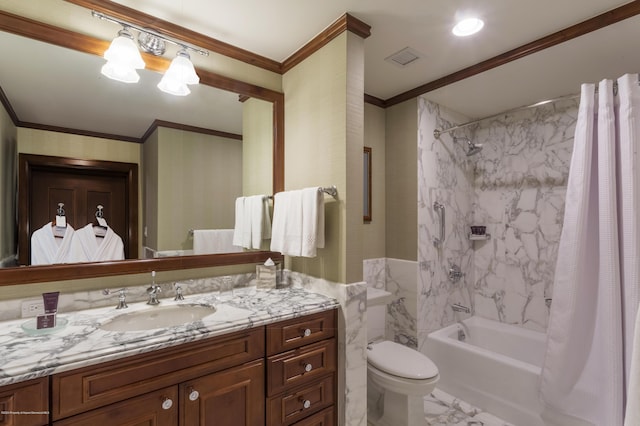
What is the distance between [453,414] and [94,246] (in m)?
2.53

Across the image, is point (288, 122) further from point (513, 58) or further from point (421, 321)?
point (421, 321)

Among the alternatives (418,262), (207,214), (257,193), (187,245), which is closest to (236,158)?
(257,193)

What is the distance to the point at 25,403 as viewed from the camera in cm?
94

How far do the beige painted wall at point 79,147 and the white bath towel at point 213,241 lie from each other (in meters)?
0.29

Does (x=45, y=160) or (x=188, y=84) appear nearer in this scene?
(x=45, y=160)

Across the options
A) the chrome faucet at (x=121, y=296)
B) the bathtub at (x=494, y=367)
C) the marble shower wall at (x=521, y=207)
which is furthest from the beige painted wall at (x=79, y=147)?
the marble shower wall at (x=521, y=207)

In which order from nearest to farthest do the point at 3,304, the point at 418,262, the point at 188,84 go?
the point at 3,304 < the point at 188,84 < the point at 418,262

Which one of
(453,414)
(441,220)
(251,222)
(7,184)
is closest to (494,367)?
(453,414)

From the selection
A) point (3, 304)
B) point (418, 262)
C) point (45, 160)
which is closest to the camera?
point (3, 304)

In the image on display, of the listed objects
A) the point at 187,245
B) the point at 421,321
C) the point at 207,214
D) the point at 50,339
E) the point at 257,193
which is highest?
the point at 257,193

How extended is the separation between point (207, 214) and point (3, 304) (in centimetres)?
94

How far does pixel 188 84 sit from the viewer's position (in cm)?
180

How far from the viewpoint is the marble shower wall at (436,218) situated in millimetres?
2623

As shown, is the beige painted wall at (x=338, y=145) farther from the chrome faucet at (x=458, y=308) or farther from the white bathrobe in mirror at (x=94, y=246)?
the chrome faucet at (x=458, y=308)
